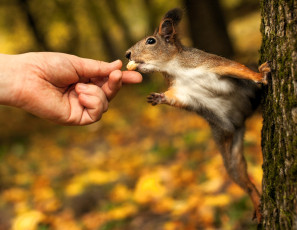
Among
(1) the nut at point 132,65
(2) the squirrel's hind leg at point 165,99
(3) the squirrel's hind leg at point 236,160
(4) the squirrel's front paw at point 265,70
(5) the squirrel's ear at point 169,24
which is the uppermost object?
(5) the squirrel's ear at point 169,24

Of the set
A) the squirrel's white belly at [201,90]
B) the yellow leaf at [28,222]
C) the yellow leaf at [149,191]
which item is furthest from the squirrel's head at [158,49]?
the yellow leaf at [28,222]

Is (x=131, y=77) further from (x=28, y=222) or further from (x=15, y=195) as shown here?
(x=15, y=195)

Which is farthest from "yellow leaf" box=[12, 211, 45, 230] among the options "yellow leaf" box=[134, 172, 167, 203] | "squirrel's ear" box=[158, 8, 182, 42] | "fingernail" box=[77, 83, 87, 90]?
"squirrel's ear" box=[158, 8, 182, 42]

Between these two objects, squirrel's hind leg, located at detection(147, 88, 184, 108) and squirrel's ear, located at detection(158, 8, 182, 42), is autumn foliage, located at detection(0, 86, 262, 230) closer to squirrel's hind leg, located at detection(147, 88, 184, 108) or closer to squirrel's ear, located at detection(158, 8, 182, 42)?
squirrel's hind leg, located at detection(147, 88, 184, 108)

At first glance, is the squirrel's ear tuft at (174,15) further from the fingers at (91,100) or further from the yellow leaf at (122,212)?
the yellow leaf at (122,212)

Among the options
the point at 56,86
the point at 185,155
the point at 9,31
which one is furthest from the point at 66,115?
the point at 9,31
